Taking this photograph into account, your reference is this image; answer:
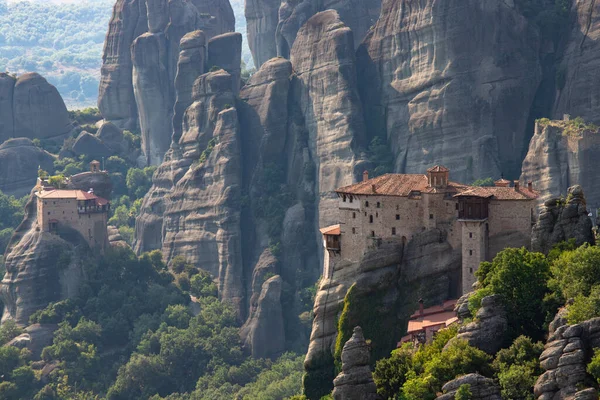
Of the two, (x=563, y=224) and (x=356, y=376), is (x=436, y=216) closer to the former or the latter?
(x=563, y=224)

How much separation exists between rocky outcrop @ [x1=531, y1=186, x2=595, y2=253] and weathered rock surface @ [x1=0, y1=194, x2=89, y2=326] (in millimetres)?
60004

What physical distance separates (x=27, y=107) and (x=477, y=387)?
104968 mm

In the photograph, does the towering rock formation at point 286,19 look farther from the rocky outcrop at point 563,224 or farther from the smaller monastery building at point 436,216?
the rocky outcrop at point 563,224

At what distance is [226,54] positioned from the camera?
154 meters

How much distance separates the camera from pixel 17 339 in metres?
130

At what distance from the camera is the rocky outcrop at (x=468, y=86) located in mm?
123438

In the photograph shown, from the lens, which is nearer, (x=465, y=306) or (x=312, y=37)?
(x=465, y=306)

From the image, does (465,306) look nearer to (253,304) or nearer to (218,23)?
(253,304)

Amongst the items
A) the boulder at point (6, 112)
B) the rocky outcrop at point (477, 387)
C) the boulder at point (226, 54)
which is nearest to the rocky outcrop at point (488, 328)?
the rocky outcrop at point (477, 387)

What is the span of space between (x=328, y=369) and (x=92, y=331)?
142 feet

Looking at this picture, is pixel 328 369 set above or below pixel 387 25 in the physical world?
below

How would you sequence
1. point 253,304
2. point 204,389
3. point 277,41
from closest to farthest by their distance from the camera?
point 204,389 → point 253,304 → point 277,41

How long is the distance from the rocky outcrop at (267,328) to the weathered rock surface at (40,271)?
1438cm

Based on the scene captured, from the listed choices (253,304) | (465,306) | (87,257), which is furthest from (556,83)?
(465,306)
